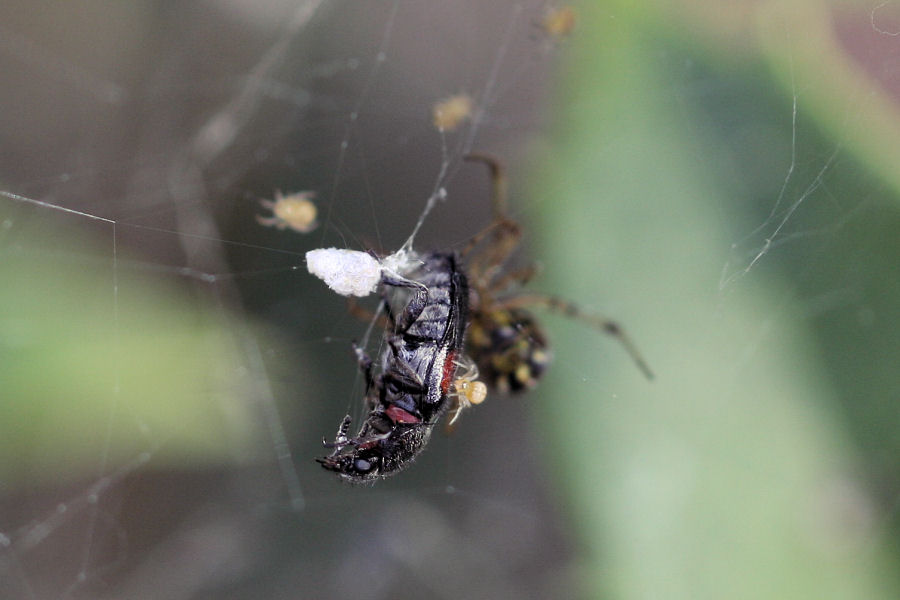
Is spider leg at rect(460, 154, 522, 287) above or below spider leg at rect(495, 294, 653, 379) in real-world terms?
above

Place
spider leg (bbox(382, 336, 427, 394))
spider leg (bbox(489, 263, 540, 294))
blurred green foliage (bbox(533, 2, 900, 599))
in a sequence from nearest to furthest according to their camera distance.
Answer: spider leg (bbox(382, 336, 427, 394)) < blurred green foliage (bbox(533, 2, 900, 599)) < spider leg (bbox(489, 263, 540, 294))

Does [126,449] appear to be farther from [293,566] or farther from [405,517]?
[405,517]

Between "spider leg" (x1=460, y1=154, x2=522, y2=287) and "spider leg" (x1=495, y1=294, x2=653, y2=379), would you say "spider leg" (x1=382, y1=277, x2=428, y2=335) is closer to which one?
"spider leg" (x1=460, y1=154, x2=522, y2=287)

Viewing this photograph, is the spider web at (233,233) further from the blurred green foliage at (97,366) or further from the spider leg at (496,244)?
the spider leg at (496,244)

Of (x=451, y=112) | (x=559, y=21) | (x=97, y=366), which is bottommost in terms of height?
(x=97, y=366)

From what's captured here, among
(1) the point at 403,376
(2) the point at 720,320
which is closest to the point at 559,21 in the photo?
(2) the point at 720,320

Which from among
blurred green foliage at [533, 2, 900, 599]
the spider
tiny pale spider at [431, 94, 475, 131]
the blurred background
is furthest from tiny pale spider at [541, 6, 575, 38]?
the spider

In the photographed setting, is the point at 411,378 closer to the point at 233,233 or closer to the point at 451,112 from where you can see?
the point at 451,112

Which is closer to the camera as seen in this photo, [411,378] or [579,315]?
[411,378]
